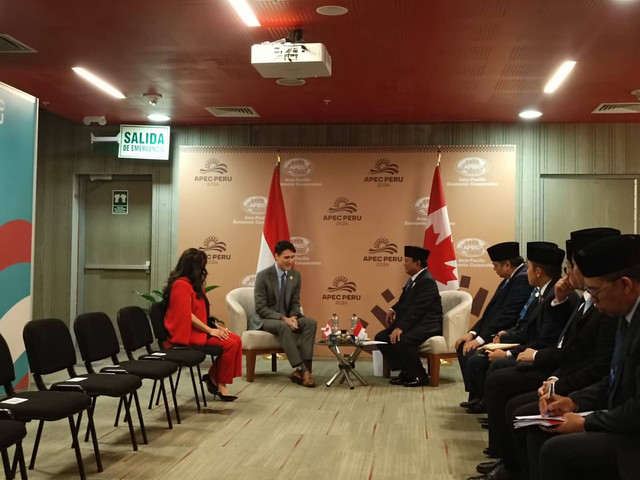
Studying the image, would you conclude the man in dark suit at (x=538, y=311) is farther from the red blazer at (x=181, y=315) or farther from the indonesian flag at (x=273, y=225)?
the indonesian flag at (x=273, y=225)

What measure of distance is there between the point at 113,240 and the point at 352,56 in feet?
16.3

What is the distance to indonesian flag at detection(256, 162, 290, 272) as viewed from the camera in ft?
28.5

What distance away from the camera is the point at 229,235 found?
9180 millimetres

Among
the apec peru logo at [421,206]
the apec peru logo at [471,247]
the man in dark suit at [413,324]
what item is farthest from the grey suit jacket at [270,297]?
the apec peru logo at [471,247]

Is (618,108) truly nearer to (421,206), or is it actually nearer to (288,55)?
(421,206)

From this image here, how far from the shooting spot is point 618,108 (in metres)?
7.96

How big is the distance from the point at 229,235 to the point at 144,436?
15.4 feet

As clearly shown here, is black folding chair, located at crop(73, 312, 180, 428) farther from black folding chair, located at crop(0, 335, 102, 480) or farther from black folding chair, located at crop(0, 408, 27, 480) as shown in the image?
black folding chair, located at crop(0, 408, 27, 480)

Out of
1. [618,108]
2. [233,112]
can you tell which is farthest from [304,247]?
[618,108]

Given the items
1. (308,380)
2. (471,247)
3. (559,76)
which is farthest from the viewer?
(471,247)

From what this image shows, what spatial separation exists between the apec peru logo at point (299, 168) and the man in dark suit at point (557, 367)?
5.16 m

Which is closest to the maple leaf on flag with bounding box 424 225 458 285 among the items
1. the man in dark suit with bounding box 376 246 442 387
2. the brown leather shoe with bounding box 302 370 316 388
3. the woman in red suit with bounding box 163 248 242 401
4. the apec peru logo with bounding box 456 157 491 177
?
the apec peru logo with bounding box 456 157 491 177

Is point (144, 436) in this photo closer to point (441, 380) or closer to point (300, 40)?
point (300, 40)

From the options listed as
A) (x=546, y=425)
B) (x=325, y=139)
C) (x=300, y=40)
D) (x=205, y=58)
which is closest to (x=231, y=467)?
Result: (x=546, y=425)
